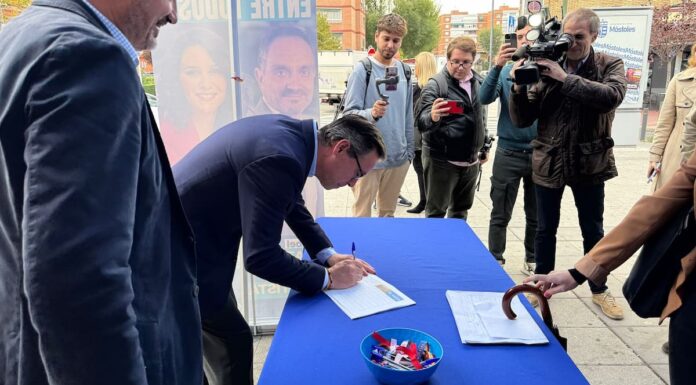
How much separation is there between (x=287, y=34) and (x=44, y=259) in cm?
221

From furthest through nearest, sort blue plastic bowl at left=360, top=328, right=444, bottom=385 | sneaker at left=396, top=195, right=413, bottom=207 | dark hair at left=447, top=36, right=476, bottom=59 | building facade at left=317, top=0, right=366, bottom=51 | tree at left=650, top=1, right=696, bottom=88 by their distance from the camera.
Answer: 1. building facade at left=317, top=0, right=366, bottom=51
2. tree at left=650, top=1, right=696, bottom=88
3. sneaker at left=396, top=195, right=413, bottom=207
4. dark hair at left=447, top=36, right=476, bottom=59
5. blue plastic bowl at left=360, top=328, right=444, bottom=385

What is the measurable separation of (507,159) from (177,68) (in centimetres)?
237

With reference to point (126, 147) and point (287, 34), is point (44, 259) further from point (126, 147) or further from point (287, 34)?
point (287, 34)

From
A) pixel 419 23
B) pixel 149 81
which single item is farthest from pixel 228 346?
pixel 419 23

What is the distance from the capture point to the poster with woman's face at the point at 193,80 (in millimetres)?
2645

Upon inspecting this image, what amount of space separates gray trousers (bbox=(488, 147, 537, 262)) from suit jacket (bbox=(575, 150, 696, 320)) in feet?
6.53

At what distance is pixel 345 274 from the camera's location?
1761mm

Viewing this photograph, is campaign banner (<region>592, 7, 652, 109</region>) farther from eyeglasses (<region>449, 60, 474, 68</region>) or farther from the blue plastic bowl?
the blue plastic bowl

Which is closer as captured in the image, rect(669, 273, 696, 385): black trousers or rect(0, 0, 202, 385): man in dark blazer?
rect(0, 0, 202, 385): man in dark blazer

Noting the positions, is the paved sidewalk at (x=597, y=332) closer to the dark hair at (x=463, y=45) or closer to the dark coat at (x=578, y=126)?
the dark coat at (x=578, y=126)

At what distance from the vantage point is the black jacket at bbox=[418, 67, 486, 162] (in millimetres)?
3641

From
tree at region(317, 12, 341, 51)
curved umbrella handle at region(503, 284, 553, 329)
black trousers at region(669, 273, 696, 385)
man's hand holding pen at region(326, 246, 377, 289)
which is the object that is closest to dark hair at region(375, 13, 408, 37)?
man's hand holding pen at region(326, 246, 377, 289)

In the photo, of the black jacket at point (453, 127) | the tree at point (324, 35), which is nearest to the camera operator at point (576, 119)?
the black jacket at point (453, 127)

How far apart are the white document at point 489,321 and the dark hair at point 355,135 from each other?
61 centimetres
